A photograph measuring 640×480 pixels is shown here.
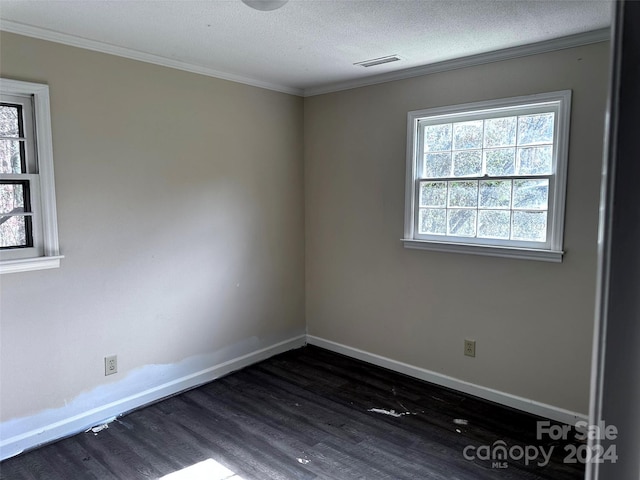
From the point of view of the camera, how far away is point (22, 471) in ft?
7.67

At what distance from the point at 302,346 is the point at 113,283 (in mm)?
1970

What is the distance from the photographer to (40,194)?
8.35 ft

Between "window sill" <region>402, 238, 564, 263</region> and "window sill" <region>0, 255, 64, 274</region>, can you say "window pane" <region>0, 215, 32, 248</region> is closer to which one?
"window sill" <region>0, 255, 64, 274</region>

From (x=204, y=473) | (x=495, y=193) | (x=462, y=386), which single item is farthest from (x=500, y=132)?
(x=204, y=473)

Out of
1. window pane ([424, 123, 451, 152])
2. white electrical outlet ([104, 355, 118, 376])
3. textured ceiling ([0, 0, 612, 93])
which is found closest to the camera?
textured ceiling ([0, 0, 612, 93])

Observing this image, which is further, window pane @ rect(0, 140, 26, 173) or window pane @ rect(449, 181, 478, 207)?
window pane @ rect(449, 181, 478, 207)

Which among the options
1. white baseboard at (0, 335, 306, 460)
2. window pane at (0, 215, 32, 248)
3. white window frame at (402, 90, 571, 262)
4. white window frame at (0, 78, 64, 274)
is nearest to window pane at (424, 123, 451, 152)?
white window frame at (402, 90, 571, 262)

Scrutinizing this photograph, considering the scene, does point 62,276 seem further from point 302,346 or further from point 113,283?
point 302,346

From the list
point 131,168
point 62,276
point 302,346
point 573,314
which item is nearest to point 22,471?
point 62,276

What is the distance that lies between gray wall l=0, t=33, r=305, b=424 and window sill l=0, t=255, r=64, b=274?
4 centimetres

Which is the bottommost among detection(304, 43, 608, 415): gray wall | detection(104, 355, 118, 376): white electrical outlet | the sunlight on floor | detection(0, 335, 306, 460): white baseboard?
the sunlight on floor

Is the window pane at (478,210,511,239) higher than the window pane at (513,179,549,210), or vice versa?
the window pane at (513,179,549,210)

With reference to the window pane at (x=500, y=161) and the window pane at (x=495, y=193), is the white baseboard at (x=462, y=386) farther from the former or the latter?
the window pane at (x=500, y=161)

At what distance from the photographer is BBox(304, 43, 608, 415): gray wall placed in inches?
105
